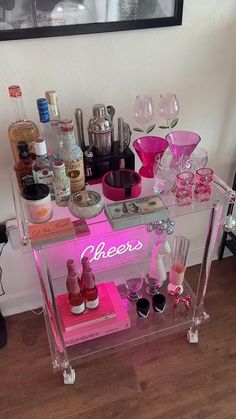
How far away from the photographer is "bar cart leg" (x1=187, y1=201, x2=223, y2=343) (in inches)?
47.0

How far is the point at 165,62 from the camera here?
4.12 feet

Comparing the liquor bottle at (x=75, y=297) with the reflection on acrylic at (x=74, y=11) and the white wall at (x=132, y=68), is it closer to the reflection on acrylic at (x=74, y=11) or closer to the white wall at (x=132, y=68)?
the white wall at (x=132, y=68)

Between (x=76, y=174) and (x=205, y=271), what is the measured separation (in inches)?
25.8

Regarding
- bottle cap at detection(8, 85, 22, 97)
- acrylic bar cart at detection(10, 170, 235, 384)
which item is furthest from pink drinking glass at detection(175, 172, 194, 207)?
bottle cap at detection(8, 85, 22, 97)

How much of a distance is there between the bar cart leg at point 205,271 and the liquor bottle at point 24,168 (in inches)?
23.5

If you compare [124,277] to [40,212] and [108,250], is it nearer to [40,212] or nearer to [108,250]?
[108,250]

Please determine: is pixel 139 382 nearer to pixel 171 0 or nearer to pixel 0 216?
pixel 0 216

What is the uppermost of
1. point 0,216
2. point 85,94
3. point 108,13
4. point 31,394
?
point 108,13

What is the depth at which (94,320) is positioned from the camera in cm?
146

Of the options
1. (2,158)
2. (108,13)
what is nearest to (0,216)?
(2,158)

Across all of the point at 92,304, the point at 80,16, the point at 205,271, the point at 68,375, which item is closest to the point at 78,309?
the point at 92,304

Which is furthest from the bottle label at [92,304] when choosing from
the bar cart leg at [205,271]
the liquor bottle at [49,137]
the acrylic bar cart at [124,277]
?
the liquor bottle at [49,137]

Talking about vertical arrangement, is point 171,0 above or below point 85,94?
above

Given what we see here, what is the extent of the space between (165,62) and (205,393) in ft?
4.06
